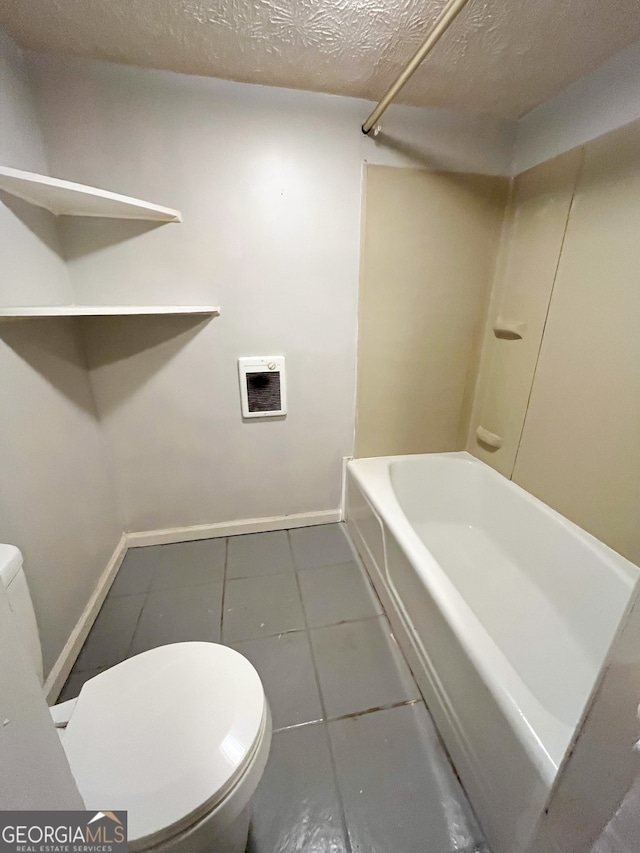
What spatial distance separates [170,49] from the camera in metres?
1.13

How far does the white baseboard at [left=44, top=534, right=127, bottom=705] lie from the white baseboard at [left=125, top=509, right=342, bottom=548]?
0.43 feet

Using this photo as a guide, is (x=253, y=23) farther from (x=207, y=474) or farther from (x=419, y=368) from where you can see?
(x=207, y=474)

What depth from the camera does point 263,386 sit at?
168 centimetres

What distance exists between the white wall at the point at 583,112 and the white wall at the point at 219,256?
0.12 metres

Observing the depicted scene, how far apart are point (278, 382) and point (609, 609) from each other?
5.09 feet

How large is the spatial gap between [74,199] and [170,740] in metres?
1.59

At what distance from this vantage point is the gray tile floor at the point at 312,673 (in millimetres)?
852

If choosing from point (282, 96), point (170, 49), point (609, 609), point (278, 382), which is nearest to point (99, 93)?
point (170, 49)

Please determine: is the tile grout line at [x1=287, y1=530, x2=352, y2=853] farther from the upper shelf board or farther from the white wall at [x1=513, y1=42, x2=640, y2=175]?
the white wall at [x1=513, y1=42, x2=640, y2=175]

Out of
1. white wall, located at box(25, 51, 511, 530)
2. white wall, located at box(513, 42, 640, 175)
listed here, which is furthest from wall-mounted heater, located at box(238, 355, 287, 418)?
white wall, located at box(513, 42, 640, 175)

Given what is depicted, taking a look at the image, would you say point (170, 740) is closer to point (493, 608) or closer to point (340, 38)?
point (493, 608)

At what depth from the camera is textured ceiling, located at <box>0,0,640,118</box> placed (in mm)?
975

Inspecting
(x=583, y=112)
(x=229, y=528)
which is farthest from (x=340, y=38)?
(x=229, y=528)

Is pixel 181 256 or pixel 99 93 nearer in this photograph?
pixel 99 93
